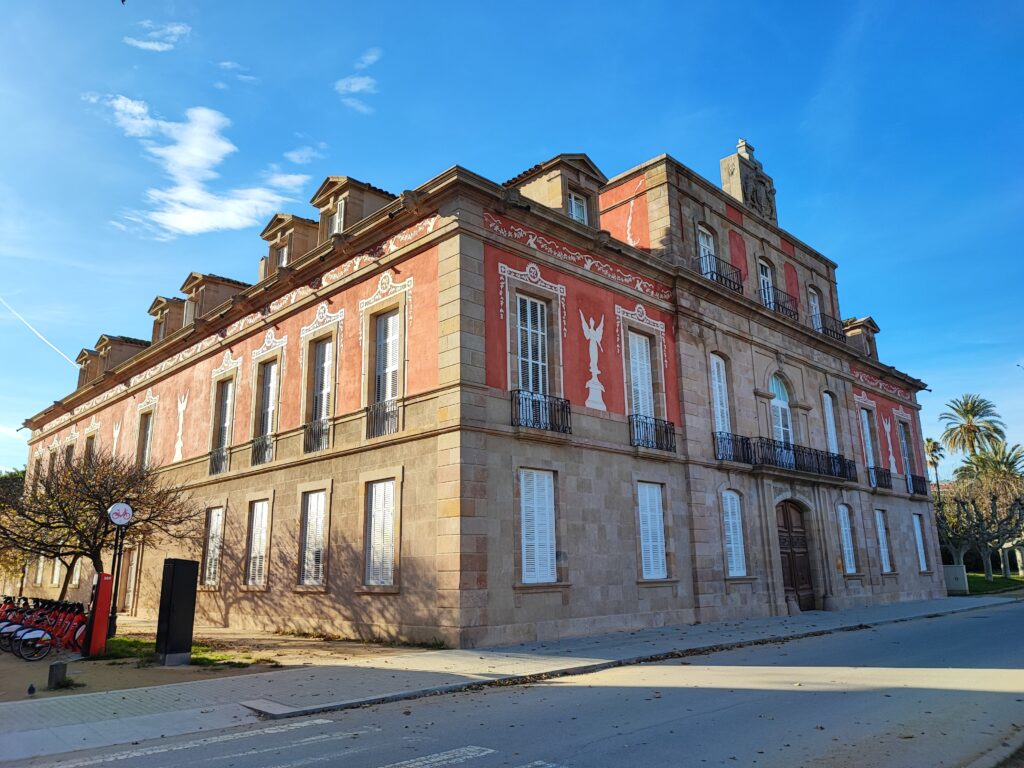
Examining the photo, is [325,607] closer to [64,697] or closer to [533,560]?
[533,560]

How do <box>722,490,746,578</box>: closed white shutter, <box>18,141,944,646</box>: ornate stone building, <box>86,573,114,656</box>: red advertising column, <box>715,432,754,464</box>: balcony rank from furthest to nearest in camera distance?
<box>715,432,754,464</box>: balcony, <box>722,490,746,578</box>: closed white shutter, <box>18,141,944,646</box>: ornate stone building, <box>86,573,114,656</box>: red advertising column

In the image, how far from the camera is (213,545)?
21844 mm

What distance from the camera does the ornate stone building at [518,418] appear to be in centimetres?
1515

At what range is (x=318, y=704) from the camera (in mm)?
8492

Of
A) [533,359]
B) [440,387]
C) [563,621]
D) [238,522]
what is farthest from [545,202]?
[238,522]

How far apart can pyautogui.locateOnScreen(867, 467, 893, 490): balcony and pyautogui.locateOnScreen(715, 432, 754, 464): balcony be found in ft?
31.0

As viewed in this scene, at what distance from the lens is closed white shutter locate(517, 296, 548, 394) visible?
1633 centimetres

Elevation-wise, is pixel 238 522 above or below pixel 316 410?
below

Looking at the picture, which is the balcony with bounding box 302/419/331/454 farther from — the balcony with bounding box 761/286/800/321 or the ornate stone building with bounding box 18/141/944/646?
the balcony with bounding box 761/286/800/321

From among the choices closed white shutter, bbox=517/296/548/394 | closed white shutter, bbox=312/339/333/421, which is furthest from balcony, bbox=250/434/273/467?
closed white shutter, bbox=517/296/548/394

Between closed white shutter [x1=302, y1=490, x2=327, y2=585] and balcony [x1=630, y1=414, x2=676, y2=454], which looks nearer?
closed white shutter [x1=302, y1=490, x2=327, y2=585]

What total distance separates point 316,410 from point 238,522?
14.5 feet

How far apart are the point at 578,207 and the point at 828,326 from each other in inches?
562

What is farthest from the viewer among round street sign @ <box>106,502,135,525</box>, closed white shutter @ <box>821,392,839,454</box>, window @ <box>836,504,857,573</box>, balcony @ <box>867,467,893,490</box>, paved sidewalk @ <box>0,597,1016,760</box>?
balcony @ <box>867,467,893,490</box>
